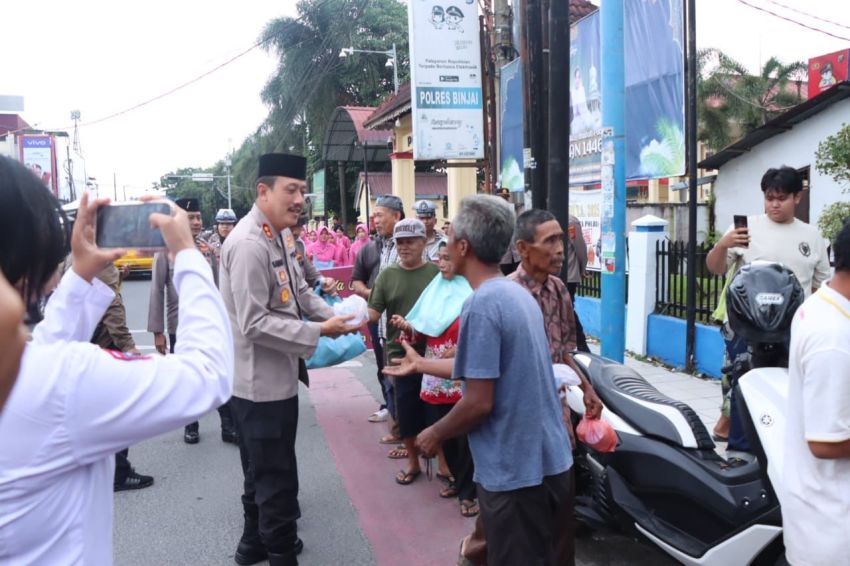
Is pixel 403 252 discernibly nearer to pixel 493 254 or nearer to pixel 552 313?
pixel 552 313

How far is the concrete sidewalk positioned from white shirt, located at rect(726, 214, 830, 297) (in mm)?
1653

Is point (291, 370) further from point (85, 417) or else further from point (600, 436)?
point (85, 417)

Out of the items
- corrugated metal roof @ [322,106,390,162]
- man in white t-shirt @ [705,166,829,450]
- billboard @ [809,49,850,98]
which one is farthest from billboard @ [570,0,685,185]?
billboard @ [809,49,850,98]

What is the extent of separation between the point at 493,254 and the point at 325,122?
31015mm

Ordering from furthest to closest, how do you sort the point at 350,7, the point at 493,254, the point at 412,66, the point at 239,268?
the point at 350,7, the point at 412,66, the point at 239,268, the point at 493,254

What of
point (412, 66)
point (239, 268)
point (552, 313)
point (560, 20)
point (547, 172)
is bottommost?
point (552, 313)

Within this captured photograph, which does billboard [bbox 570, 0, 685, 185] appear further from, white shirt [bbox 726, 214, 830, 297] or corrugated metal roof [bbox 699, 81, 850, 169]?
corrugated metal roof [bbox 699, 81, 850, 169]

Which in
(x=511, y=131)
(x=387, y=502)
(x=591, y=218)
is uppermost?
(x=511, y=131)

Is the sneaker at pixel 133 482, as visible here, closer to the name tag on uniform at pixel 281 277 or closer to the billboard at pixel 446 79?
the name tag on uniform at pixel 281 277

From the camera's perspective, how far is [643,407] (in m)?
3.19

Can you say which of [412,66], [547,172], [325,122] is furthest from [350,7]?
[547,172]

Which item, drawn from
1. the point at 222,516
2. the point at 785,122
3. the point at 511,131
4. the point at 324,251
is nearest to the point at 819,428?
the point at 222,516

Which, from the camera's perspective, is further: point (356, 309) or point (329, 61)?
point (329, 61)

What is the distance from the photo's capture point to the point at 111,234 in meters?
1.60
